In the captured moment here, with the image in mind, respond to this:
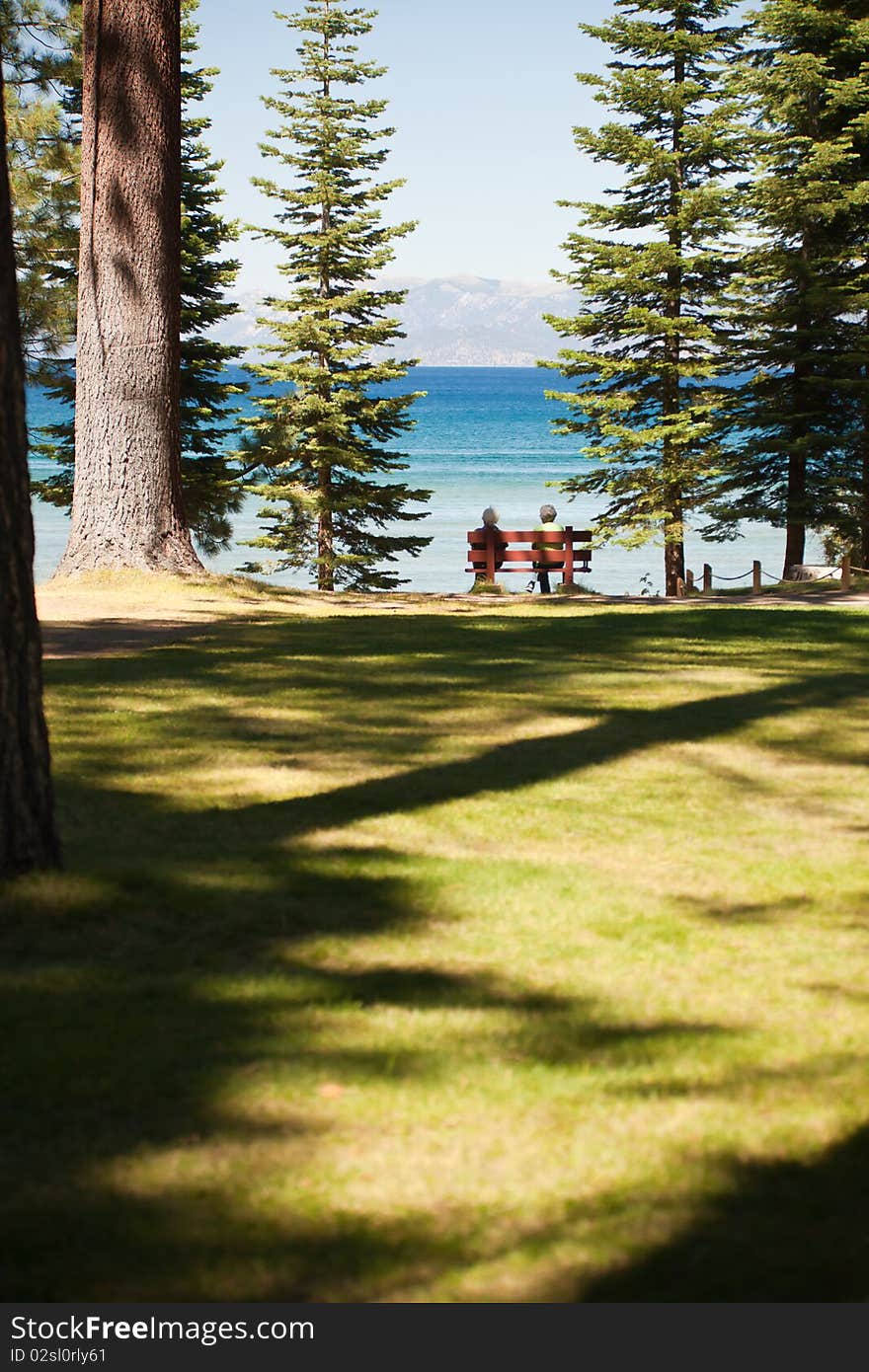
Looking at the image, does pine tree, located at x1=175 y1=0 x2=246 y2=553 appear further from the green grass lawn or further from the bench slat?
the green grass lawn

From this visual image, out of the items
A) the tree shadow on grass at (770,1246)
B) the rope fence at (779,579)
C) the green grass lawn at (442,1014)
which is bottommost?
the tree shadow on grass at (770,1246)

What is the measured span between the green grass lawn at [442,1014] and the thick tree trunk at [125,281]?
5957mm

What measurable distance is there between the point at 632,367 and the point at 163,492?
18721 millimetres

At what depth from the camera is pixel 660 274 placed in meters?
29.7

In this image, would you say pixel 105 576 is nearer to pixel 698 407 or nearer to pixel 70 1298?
pixel 70 1298

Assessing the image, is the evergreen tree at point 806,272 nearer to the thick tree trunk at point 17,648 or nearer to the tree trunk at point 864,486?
the tree trunk at point 864,486

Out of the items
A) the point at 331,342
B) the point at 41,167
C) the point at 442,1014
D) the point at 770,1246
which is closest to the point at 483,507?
the point at 331,342

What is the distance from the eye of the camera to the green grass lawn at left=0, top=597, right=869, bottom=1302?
237 centimetres

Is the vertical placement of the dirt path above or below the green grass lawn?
above

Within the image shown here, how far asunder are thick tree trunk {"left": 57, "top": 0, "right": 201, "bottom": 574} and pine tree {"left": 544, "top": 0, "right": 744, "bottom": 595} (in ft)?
54.0

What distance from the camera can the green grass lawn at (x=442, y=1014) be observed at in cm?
237

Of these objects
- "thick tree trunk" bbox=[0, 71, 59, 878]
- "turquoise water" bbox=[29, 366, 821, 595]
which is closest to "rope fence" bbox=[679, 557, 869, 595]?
"turquoise water" bbox=[29, 366, 821, 595]

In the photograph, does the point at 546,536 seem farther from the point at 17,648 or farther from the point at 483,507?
the point at 483,507

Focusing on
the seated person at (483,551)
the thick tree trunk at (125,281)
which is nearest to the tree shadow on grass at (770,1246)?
the thick tree trunk at (125,281)
